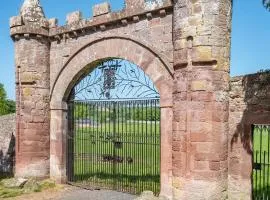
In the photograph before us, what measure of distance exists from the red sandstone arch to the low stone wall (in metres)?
3.09

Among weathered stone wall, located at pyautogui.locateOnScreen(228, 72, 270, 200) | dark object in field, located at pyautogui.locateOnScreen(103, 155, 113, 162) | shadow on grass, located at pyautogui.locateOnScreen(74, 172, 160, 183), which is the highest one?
weathered stone wall, located at pyautogui.locateOnScreen(228, 72, 270, 200)

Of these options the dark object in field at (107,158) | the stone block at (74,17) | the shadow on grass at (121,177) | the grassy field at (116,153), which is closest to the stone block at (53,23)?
the stone block at (74,17)

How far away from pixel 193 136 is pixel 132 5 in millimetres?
3237

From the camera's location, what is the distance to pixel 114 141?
898 centimetres

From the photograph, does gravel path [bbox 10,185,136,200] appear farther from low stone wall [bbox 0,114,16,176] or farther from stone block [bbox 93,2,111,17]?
stone block [bbox 93,2,111,17]

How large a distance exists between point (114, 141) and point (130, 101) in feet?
3.85

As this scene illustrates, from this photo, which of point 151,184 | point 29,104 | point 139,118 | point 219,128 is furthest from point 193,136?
point 29,104

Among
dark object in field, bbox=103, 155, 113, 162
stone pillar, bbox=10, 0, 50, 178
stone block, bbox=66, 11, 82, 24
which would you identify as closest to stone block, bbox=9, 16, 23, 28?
stone pillar, bbox=10, 0, 50, 178

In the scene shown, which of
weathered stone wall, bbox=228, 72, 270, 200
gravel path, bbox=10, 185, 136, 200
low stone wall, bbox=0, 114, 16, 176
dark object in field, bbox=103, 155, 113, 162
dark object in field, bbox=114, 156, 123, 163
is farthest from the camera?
low stone wall, bbox=0, 114, 16, 176

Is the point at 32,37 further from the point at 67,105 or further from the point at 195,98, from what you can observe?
the point at 195,98

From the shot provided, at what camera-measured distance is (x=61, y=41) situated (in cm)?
969

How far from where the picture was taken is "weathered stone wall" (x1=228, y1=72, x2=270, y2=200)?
20.7 ft

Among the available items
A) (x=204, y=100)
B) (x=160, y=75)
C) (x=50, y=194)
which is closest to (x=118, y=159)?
(x=50, y=194)

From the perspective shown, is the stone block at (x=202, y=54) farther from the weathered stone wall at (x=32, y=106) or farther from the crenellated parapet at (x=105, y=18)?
the weathered stone wall at (x=32, y=106)
